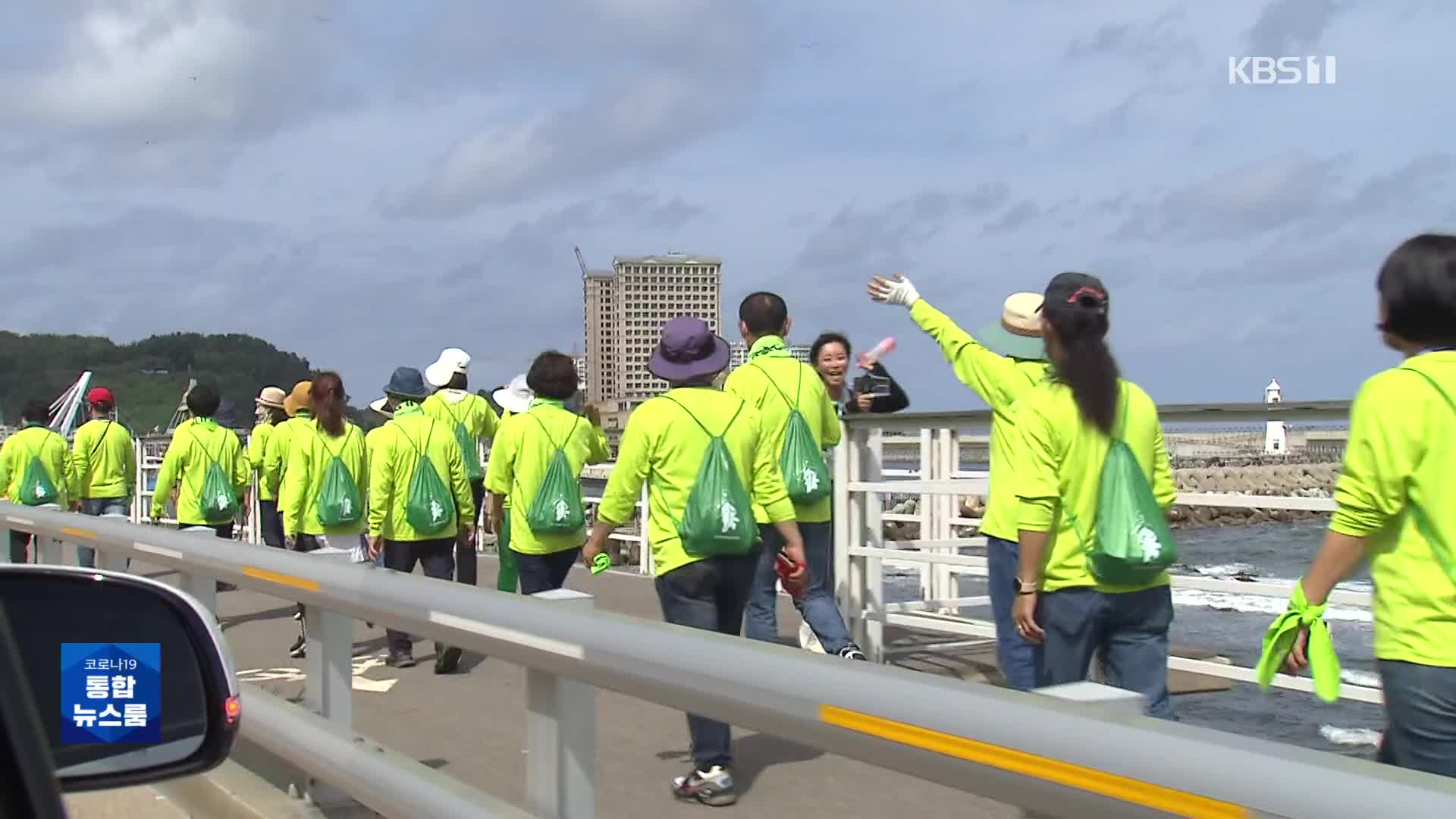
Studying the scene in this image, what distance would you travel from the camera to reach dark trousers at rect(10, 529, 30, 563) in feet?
37.1

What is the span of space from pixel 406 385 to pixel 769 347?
124 inches

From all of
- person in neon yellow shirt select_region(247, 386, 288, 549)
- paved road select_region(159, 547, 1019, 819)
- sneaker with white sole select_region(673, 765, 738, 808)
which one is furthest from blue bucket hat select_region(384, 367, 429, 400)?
sneaker with white sole select_region(673, 765, 738, 808)

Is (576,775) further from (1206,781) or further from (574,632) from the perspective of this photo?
(1206,781)

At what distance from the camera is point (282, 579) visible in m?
5.24

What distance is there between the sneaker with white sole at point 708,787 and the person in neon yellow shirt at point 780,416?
2213 mm

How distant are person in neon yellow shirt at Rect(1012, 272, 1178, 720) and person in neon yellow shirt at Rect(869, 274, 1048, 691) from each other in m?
0.70

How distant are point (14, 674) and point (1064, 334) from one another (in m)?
3.66

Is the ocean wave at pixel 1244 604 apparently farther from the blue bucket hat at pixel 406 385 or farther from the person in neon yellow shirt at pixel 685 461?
the blue bucket hat at pixel 406 385

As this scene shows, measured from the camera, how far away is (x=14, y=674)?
1373mm

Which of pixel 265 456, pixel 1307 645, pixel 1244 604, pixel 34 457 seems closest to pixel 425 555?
pixel 265 456

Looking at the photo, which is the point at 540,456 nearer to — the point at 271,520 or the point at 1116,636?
the point at 1116,636

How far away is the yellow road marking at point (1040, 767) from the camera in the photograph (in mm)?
1947

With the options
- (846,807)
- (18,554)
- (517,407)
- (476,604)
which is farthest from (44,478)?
(846,807)

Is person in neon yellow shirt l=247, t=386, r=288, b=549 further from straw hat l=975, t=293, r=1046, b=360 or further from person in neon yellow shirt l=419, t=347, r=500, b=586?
straw hat l=975, t=293, r=1046, b=360
